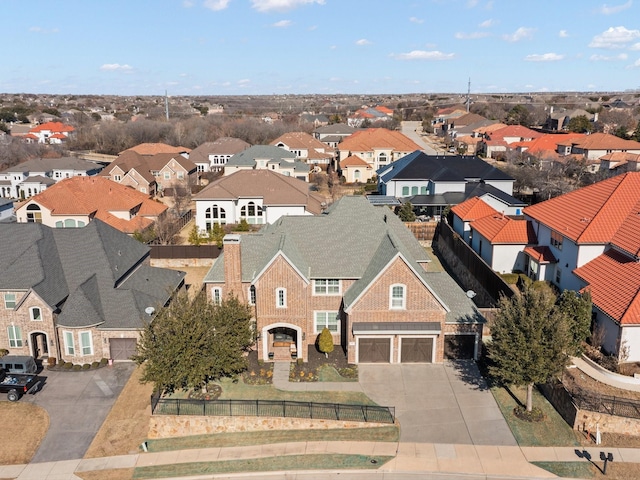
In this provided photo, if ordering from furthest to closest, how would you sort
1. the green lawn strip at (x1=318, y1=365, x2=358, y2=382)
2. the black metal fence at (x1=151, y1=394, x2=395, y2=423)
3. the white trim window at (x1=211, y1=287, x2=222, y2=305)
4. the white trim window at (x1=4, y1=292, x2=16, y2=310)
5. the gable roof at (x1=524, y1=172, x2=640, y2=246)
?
the gable roof at (x1=524, y1=172, x2=640, y2=246) < the white trim window at (x1=211, y1=287, x2=222, y2=305) < the white trim window at (x1=4, y1=292, x2=16, y2=310) < the green lawn strip at (x1=318, y1=365, x2=358, y2=382) < the black metal fence at (x1=151, y1=394, x2=395, y2=423)

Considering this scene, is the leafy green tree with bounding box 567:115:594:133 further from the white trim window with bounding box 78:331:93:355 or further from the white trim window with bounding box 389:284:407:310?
the white trim window with bounding box 78:331:93:355

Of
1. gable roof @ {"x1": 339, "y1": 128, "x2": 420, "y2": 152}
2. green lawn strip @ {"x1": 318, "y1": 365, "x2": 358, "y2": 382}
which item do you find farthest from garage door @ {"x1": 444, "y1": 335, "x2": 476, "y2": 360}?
gable roof @ {"x1": 339, "y1": 128, "x2": 420, "y2": 152}

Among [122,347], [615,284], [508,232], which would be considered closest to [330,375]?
[122,347]

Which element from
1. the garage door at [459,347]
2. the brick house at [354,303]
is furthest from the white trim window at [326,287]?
the garage door at [459,347]

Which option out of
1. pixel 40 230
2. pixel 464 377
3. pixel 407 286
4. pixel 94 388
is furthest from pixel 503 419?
pixel 40 230

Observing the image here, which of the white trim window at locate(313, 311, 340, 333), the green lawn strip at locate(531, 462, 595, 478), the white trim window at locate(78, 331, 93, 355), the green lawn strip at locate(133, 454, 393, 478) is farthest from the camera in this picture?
the white trim window at locate(313, 311, 340, 333)

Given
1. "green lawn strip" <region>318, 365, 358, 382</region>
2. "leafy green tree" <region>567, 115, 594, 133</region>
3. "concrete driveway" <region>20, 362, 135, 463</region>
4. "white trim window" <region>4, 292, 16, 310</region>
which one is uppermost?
"leafy green tree" <region>567, 115, 594, 133</region>

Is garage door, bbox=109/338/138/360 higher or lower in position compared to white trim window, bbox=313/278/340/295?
lower
